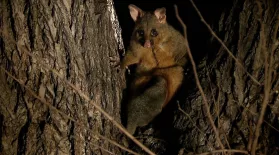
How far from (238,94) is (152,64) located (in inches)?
71.1

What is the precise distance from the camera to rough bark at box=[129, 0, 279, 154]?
291cm

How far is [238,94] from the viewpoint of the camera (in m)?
2.98

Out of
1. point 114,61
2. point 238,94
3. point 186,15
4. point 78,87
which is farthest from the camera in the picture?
point 186,15

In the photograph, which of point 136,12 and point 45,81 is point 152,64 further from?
point 45,81

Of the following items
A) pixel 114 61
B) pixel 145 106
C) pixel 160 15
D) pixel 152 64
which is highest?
pixel 160 15

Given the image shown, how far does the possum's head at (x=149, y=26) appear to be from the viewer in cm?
480

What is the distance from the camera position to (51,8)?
3074 millimetres

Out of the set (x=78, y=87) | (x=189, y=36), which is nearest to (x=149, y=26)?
(x=189, y=36)

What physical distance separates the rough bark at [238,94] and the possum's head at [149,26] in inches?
62.1

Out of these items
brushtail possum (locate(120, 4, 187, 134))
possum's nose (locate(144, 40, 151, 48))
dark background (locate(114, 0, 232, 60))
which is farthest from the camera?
dark background (locate(114, 0, 232, 60))

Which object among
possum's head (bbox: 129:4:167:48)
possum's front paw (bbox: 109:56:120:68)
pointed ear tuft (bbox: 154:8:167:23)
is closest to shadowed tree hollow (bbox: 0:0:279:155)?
possum's front paw (bbox: 109:56:120:68)

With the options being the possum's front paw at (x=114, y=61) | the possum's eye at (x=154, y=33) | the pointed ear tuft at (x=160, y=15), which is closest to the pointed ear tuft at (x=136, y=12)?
the pointed ear tuft at (x=160, y=15)

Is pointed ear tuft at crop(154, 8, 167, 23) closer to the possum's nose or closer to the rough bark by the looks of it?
the possum's nose

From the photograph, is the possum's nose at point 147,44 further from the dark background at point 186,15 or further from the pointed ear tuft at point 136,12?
the dark background at point 186,15
